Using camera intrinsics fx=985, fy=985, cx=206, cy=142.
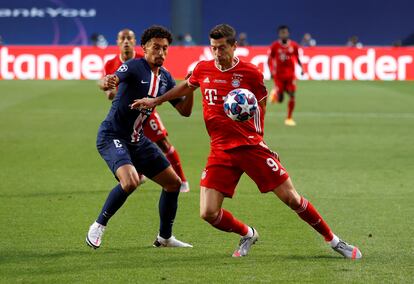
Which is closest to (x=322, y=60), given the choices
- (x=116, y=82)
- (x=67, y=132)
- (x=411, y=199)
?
(x=67, y=132)

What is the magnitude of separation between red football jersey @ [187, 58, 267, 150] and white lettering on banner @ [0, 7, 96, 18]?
1622 inches

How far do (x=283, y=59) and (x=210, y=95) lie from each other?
583 inches

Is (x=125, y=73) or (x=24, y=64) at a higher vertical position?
(x=125, y=73)

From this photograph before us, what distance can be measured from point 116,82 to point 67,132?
11.9 m

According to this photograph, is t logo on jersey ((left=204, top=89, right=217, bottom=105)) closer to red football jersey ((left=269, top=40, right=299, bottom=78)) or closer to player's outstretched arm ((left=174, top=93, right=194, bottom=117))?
player's outstretched arm ((left=174, top=93, right=194, bottom=117))

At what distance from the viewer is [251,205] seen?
12.0 m

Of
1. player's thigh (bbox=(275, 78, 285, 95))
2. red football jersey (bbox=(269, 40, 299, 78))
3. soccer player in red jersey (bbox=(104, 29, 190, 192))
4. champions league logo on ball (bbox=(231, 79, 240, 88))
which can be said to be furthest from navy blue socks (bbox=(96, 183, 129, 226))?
player's thigh (bbox=(275, 78, 285, 95))

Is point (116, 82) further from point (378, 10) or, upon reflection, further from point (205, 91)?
point (378, 10)

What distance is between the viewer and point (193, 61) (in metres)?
37.8

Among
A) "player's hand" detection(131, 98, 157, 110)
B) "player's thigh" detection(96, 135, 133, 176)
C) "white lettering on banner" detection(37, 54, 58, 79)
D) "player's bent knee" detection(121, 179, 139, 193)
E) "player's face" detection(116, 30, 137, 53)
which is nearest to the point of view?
"player's hand" detection(131, 98, 157, 110)

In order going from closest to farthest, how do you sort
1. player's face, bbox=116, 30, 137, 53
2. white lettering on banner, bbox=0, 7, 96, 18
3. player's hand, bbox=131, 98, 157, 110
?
player's hand, bbox=131, 98, 157, 110
player's face, bbox=116, 30, 137, 53
white lettering on banner, bbox=0, 7, 96, 18

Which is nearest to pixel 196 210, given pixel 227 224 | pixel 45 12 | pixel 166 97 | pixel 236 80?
pixel 227 224

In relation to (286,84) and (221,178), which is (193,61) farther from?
(221,178)

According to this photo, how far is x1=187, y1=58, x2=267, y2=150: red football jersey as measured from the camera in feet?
28.3
